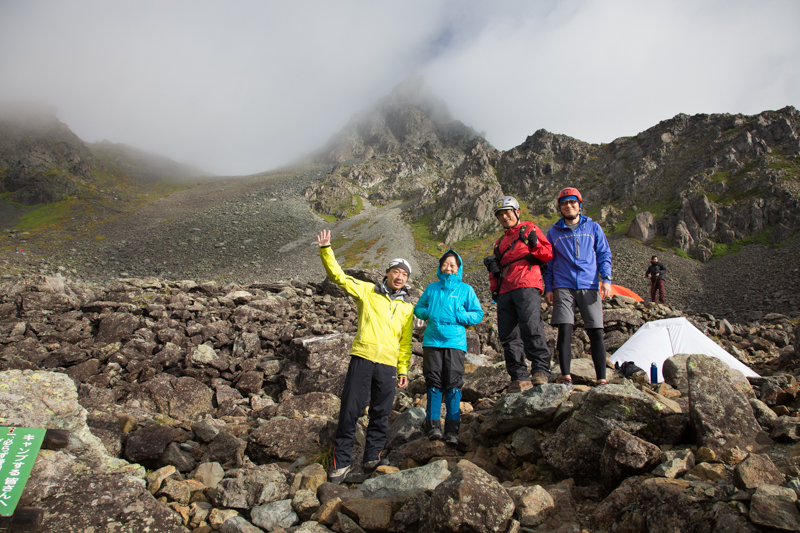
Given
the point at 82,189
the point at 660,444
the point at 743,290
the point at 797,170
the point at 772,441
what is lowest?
the point at 660,444

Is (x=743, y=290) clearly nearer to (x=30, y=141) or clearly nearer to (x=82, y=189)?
(x=82, y=189)

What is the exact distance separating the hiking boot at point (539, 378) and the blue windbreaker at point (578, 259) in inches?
50.8

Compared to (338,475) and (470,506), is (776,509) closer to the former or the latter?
(470,506)

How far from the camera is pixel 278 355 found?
40.0 feet

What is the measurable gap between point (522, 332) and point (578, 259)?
140 cm

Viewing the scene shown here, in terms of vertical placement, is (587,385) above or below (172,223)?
below

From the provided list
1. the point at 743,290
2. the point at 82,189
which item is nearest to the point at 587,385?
the point at 743,290

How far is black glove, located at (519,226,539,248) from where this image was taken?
18.9 feet

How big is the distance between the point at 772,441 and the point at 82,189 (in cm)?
12064

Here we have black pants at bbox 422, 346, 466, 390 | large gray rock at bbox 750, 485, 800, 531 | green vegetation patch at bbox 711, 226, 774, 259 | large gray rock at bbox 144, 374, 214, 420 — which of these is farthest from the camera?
green vegetation patch at bbox 711, 226, 774, 259

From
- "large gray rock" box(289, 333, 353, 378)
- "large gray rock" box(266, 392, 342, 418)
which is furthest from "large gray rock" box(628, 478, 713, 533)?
"large gray rock" box(289, 333, 353, 378)

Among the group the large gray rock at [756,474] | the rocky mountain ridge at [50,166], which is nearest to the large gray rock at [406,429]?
the large gray rock at [756,474]

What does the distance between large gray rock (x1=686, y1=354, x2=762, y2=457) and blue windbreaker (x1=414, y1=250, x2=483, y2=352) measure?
2.54 metres

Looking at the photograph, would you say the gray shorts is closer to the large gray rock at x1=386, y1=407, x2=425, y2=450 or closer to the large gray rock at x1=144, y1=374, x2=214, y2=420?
the large gray rock at x1=386, y1=407, x2=425, y2=450
